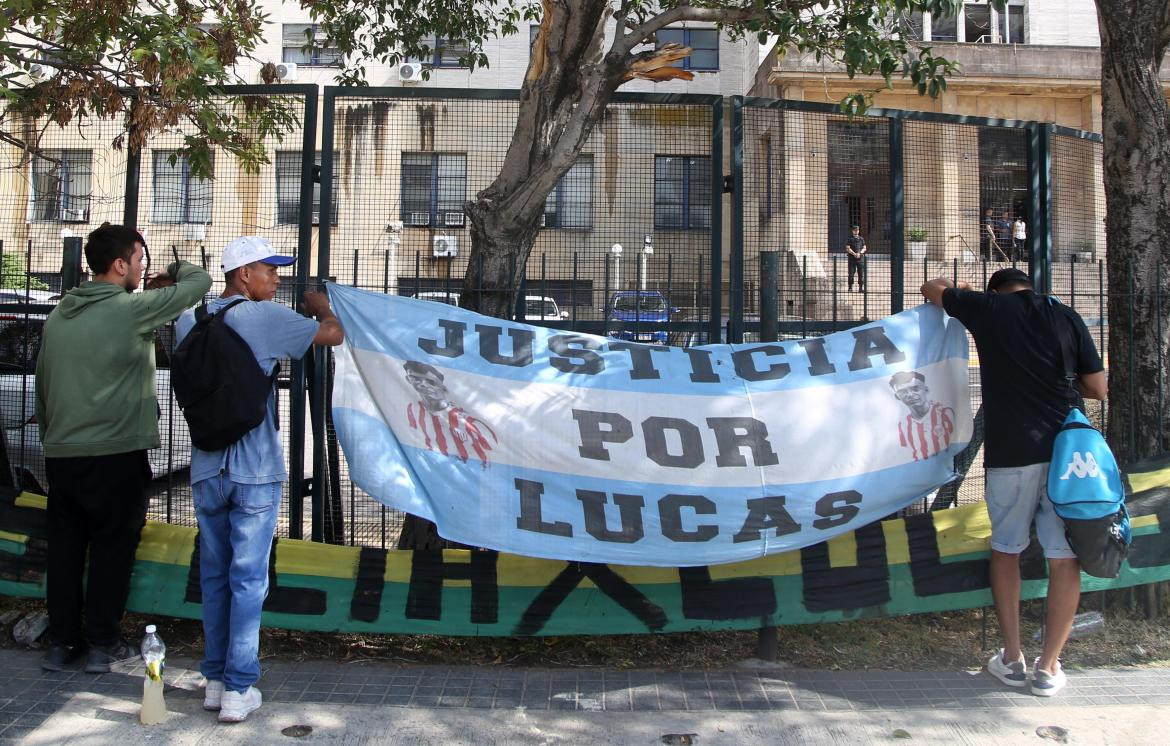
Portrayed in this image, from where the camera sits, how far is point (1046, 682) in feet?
14.3

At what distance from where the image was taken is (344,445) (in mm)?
4410

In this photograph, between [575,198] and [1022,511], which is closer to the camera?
[1022,511]

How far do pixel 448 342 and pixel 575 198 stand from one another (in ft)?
6.10

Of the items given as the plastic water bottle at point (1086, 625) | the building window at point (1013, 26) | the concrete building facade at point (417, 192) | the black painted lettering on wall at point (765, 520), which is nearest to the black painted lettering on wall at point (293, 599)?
the concrete building facade at point (417, 192)

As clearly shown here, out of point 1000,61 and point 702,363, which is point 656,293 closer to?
point 702,363

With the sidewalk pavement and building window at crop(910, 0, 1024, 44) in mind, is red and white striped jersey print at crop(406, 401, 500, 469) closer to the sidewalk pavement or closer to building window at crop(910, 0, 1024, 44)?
the sidewalk pavement

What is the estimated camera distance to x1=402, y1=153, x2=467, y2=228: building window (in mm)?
5727

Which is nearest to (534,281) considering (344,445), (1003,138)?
(344,445)

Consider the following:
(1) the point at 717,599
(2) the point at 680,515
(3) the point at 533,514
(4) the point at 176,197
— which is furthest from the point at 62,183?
(1) the point at 717,599

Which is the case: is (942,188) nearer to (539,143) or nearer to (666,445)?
(539,143)

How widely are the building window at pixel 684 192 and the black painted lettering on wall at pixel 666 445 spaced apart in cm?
175

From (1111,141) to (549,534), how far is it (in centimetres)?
411

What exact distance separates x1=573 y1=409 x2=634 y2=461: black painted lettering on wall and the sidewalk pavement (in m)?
1.13

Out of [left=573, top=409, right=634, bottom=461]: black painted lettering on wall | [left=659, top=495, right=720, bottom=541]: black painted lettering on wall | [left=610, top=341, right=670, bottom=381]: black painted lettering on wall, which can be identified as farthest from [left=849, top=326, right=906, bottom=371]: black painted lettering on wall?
→ [left=573, top=409, right=634, bottom=461]: black painted lettering on wall
